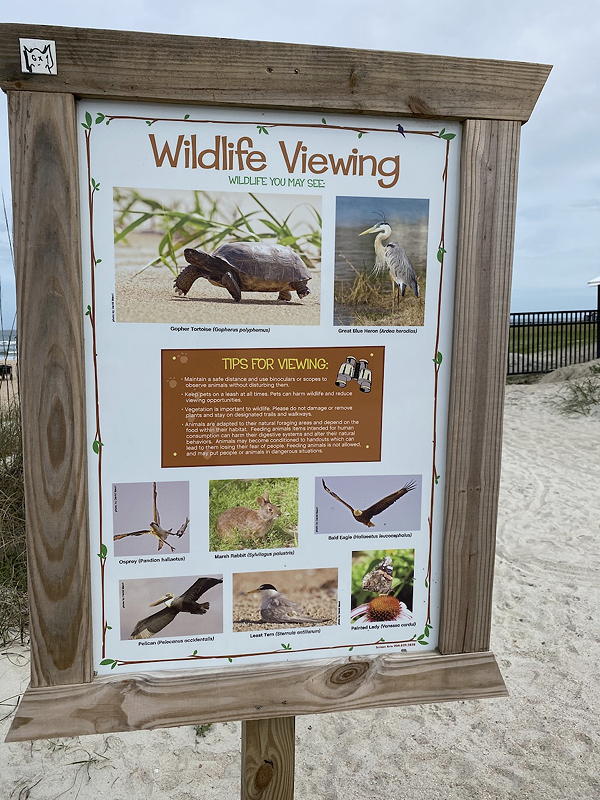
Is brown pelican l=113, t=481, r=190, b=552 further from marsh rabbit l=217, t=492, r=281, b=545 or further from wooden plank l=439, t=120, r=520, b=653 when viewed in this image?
wooden plank l=439, t=120, r=520, b=653

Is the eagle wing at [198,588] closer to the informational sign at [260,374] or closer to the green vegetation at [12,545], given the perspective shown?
the informational sign at [260,374]

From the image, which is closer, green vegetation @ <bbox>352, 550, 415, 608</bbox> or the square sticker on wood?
the square sticker on wood

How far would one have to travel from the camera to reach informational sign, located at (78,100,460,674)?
4.69 feet

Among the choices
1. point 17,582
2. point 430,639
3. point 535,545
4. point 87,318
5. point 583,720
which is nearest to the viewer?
point 87,318

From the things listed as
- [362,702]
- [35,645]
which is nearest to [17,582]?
[35,645]

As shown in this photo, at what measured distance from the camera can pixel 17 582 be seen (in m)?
3.66

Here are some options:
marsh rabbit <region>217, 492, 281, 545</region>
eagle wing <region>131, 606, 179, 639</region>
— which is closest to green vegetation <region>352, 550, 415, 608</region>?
marsh rabbit <region>217, 492, 281, 545</region>

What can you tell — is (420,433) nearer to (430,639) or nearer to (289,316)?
(289,316)

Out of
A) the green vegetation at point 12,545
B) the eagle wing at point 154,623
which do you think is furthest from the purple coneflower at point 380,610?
the green vegetation at point 12,545

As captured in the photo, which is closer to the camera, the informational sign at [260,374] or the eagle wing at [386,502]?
the informational sign at [260,374]

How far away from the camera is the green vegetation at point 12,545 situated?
3.60 metres

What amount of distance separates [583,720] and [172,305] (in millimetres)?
2929

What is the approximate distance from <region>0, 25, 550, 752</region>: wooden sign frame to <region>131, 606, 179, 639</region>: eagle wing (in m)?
0.10

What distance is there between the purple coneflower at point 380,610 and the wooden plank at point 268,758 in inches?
13.7
